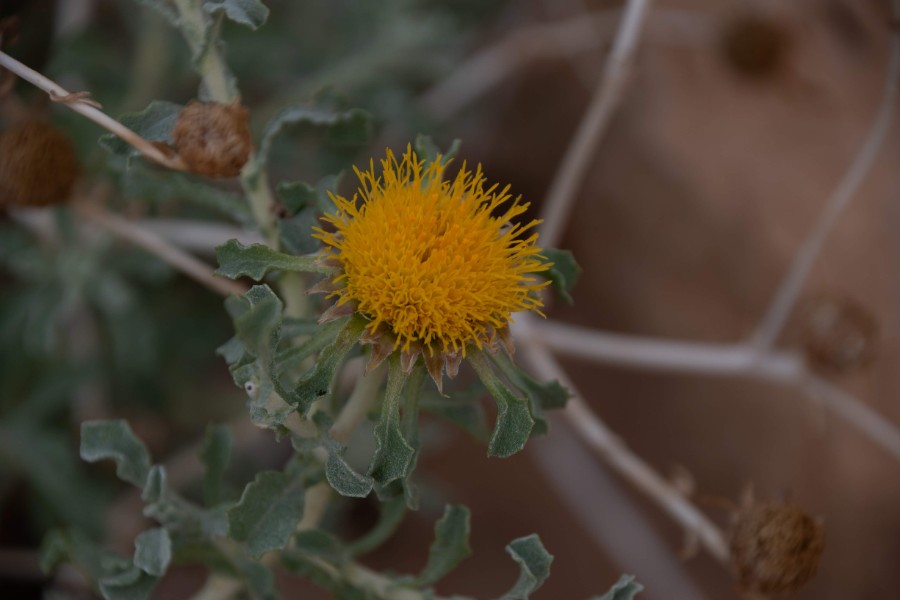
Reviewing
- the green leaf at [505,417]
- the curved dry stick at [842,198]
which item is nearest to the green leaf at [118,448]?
the green leaf at [505,417]

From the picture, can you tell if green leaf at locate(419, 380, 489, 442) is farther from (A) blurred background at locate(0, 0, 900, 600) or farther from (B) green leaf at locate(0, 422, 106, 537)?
(B) green leaf at locate(0, 422, 106, 537)

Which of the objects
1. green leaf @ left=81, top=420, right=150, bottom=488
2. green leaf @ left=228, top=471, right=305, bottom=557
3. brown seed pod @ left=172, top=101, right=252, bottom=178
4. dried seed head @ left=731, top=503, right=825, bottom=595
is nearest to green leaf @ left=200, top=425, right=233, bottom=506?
green leaf @ left=81, top=420, right=150, bottom=488

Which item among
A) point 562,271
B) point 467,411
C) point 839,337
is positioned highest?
point 562,271

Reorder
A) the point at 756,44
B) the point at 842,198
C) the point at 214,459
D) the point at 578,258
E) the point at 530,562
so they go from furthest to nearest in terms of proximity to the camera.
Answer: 1. the point at 578,258
2. the point at 756,44
3. the point at 842,198
4. the point at 214,459
5. the point at 530,562

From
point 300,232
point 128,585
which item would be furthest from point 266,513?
point 300,232

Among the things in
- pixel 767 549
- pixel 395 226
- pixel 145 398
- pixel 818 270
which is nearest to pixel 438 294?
pixel 395 226

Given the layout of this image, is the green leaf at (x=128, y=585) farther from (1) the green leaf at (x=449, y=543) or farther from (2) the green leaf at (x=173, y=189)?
(2) the green leaf at (x=173, y=189)

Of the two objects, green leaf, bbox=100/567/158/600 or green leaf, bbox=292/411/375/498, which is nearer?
green leaf, bbox=292/411/375/498

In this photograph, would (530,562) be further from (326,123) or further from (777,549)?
(326,123)
